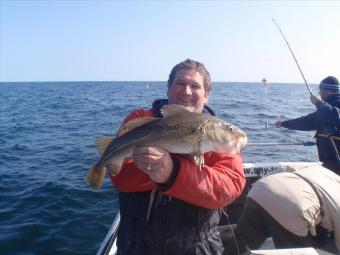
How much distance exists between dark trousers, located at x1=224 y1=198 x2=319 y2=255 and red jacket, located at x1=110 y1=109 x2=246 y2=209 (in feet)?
5.29

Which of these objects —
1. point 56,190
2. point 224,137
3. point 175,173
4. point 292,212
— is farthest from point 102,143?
point 56,190

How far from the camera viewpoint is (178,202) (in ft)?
11.4

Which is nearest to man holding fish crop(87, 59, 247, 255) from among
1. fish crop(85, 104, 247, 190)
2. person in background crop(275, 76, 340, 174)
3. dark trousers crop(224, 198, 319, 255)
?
fish crop(85, 104, 247, 190)

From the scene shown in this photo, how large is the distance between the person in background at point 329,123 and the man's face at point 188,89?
5.01m

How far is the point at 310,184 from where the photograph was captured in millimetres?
4566

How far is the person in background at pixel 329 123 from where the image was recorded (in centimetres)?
768

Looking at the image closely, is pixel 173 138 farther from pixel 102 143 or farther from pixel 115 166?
pixel 102 143

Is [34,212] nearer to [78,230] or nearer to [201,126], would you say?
[78,230]

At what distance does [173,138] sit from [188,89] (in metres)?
0.89

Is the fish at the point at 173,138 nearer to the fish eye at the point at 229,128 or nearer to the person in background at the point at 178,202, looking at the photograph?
the fish eye at the point at 229,128

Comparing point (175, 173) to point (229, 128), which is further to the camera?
point (229, 128)

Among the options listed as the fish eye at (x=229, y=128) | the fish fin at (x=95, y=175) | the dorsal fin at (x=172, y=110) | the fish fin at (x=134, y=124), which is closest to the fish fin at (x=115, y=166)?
the fish fin at (x=95, y=175)

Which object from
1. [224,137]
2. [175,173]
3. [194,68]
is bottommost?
[175,173]

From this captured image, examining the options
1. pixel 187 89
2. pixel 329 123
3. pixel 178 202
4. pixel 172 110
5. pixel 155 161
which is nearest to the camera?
pixel 155 161
